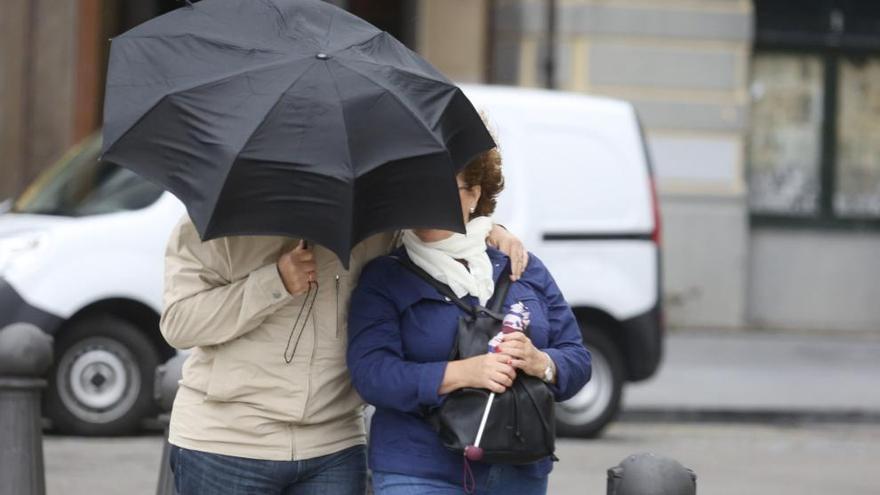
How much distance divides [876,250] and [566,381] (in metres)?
15.3

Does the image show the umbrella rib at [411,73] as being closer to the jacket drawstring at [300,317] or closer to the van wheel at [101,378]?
the jacket drawstring at [300,317]

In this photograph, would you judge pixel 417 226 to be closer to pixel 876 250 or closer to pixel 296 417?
pixel 296 417

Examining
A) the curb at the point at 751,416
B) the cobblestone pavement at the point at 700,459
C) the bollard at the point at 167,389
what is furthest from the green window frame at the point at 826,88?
the bollard at the point at 167,389

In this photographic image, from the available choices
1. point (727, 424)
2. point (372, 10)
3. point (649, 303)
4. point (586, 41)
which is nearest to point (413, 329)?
point (649, 303)

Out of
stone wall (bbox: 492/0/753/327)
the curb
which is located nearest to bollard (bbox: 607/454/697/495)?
the curb

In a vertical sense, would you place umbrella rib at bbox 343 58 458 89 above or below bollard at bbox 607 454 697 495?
above

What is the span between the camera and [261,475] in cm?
361

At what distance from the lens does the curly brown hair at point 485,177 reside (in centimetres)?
380

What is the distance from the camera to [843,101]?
18562 millimetres

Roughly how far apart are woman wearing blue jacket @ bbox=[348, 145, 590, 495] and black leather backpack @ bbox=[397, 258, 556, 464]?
24 millimetres

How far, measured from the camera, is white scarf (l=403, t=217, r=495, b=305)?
3648 mm

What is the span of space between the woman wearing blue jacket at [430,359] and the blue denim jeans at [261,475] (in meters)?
0.08

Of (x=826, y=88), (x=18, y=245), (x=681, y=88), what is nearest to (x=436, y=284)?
(x=18, y=245)

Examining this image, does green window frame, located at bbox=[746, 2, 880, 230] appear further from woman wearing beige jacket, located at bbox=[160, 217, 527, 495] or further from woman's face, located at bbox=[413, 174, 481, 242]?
woman wearing beige jacket, located at bbox=[160, 217, 527, 495]
